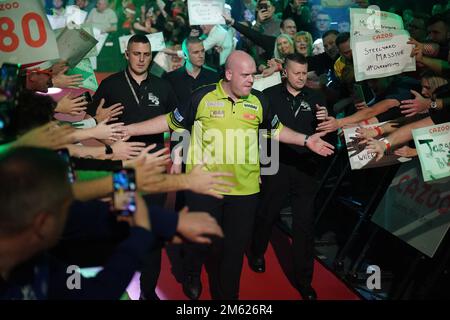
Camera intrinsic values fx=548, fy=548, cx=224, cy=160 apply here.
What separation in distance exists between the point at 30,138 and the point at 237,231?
2.21 meters

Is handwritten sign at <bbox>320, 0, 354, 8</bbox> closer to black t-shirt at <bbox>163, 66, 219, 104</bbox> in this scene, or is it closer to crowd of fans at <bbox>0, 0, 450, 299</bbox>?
crowd of fans at <bbox>0, 0, 450, 299</bbox>

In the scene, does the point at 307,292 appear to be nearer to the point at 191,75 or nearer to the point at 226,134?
the point at 226,134

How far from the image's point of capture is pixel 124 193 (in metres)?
2.45

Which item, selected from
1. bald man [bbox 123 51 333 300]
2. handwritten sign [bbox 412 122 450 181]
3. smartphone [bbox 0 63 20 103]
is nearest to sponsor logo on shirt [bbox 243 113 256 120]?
bald man [bbox 123 51 333 300]

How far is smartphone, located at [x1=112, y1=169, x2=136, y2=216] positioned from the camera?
2.42 m

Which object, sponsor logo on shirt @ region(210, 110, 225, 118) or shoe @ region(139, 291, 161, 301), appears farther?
shoe @ region(139, 291, 161, 301)

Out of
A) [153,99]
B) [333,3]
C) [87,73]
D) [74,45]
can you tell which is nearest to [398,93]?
[153,99]

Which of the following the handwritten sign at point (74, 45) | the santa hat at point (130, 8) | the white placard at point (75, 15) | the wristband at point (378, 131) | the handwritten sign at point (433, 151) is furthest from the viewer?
the santa hat at point (130, 8)

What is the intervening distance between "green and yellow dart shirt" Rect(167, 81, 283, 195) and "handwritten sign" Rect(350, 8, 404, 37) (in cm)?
132

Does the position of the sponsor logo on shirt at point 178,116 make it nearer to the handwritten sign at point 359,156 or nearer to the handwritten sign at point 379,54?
the handwritten sign at point 359,156

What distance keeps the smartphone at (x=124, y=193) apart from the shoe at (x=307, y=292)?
10.1 ft

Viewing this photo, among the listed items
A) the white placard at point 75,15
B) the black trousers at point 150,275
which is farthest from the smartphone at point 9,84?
the white placard at point 75,15

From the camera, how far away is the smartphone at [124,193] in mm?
2416

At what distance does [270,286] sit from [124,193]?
11.0ft
